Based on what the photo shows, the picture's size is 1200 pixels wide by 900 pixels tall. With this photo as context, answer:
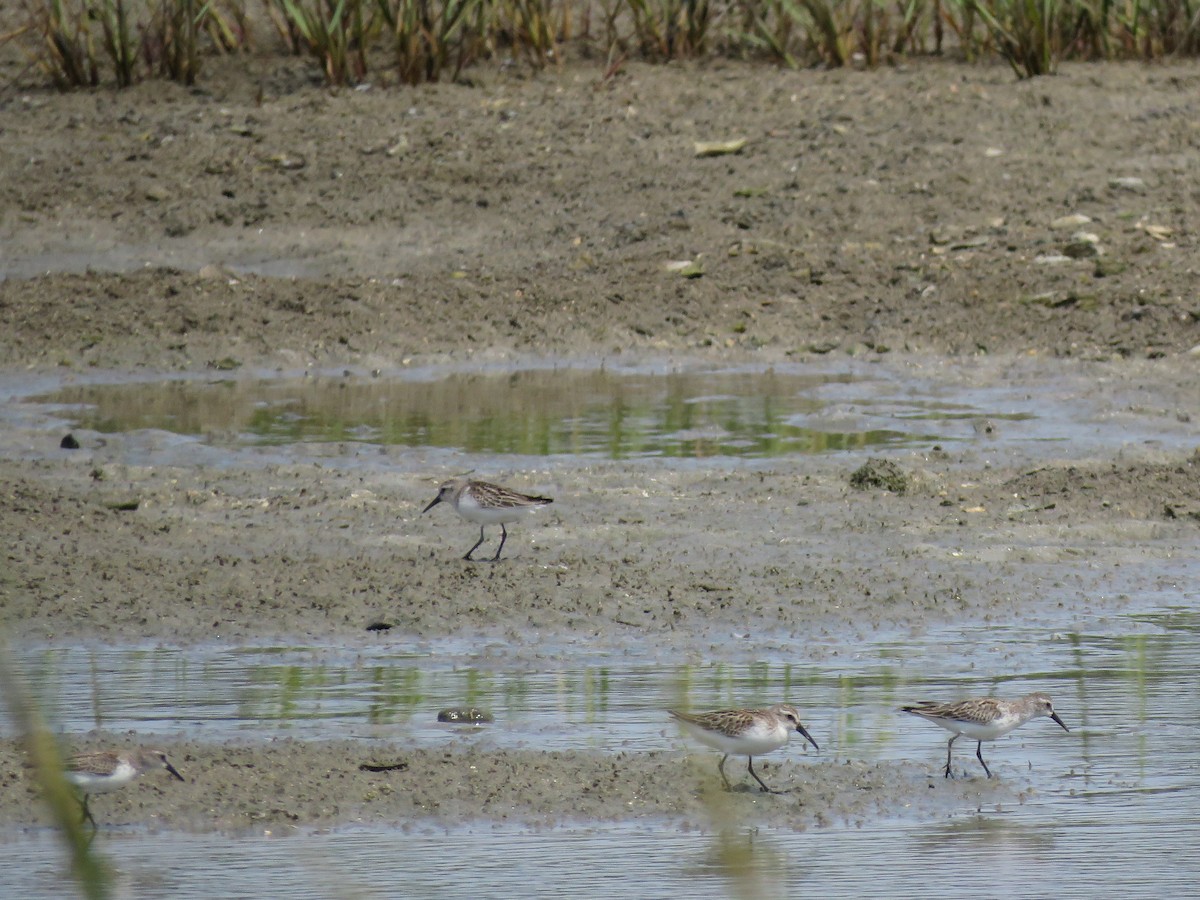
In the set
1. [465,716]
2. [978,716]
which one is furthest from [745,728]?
[465,716]

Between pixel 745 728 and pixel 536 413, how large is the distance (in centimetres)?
592

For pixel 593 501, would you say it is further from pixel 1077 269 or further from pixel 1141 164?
pixel 1141 164

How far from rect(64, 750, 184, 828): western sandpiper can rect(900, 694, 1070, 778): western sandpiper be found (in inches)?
81.9

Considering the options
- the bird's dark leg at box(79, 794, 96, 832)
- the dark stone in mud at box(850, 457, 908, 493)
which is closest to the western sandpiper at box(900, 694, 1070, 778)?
the bird's dark leg at box(79, 794, 96, 832)

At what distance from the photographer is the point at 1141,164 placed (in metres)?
14.7

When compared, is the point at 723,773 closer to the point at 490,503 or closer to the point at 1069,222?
the point at 490,503

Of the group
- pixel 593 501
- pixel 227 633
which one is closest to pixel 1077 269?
pixel 593 501

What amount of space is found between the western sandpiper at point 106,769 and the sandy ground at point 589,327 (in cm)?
15

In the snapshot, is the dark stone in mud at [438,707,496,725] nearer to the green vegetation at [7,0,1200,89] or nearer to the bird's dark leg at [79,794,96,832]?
the bird's dark leg at [79,794,96,832]

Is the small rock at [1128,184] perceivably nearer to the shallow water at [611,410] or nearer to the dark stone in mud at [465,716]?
the shallow water at [611,410]

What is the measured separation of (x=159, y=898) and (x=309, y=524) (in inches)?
162

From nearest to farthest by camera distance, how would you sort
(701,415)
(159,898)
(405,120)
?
1. (159,898)
2. (701,415)
3. (405,120)

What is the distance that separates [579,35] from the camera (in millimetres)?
17922

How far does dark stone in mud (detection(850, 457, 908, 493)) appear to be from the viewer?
30.2 ft
